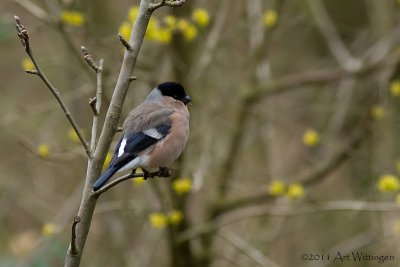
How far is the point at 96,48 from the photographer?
20.9 ft

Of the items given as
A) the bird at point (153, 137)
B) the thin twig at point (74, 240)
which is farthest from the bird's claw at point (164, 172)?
the thin twig at point (74, 240)

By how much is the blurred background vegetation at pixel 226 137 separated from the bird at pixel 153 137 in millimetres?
856

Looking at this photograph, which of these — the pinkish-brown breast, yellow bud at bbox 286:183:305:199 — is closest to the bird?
the pinkish-brown breast

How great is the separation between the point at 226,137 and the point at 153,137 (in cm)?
298

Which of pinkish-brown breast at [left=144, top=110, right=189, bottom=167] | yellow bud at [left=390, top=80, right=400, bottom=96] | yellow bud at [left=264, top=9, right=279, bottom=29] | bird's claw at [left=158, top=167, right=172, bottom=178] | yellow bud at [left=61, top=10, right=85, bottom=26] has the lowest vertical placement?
bird's claw at [left=158, top=167, right=172, bottom=178]

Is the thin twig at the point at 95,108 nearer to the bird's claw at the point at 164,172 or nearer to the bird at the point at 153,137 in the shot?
the bird at the point at 153,137

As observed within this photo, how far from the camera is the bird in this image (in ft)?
13.9

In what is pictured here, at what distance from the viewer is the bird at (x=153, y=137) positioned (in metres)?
4.23

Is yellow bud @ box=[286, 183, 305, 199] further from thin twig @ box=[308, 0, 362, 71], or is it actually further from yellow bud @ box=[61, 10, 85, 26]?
yellow bud @ box=[61, 10, 85, 26]

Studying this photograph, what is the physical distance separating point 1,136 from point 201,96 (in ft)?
8.26

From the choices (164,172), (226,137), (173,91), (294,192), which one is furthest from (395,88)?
(164,172)

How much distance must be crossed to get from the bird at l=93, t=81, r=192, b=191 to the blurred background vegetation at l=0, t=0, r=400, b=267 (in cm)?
86

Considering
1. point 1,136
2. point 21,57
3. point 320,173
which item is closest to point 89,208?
point 320,173

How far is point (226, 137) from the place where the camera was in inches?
294
